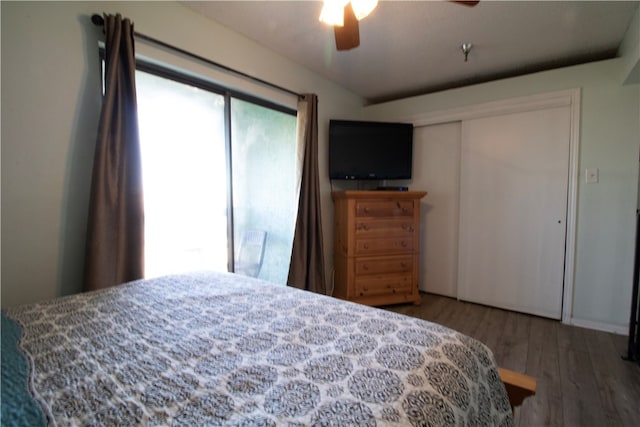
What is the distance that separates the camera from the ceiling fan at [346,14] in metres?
1.33

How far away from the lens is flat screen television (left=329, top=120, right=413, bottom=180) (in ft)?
10.1

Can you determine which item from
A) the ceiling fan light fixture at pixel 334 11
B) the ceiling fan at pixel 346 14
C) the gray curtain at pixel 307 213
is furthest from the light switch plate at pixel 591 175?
the ceiling fan light fixture at pixel 334 11

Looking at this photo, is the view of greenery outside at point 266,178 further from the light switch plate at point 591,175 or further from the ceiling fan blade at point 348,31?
the light switch plate at point 591,175

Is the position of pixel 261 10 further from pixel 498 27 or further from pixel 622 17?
pixel 622 17

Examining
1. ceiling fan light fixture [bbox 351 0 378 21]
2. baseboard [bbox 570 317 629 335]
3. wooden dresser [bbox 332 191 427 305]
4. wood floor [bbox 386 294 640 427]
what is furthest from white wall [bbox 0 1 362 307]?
baseboard [bbox 570 317 629 335]

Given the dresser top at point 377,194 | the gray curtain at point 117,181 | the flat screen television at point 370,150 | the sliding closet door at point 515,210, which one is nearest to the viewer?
the gray curtain at point 117,181

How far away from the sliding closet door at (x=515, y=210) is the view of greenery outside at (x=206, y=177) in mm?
1898

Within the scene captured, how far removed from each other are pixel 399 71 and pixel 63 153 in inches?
108

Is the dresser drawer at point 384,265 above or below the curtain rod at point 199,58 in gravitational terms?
below

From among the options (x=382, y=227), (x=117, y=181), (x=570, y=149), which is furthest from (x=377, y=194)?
(x=117, y=181)

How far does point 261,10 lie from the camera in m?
1.94

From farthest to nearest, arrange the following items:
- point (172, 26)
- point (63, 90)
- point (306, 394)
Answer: point (172, 26) < point (63, 90) < point (306, 394)

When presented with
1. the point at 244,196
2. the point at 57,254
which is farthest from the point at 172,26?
the point at 57,254

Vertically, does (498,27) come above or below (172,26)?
above
